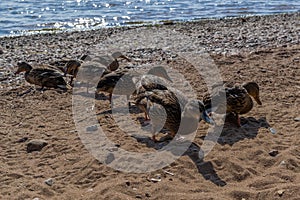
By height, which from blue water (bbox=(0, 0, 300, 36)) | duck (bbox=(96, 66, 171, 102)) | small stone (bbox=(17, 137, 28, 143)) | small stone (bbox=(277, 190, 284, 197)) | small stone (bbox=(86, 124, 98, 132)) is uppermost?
duck (bbox=(96, 66, 171, 102))

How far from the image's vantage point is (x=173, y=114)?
215 inches

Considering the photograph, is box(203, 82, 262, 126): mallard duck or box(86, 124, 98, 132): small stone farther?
box(86, 124, 98, 132): small stone

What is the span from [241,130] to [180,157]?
48.5 inches

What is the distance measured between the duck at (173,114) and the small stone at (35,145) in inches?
58.0

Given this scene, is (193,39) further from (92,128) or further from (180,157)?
(180,157)

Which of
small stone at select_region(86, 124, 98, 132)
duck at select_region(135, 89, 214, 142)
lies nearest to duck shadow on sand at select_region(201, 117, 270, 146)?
duck at select_region(135, 89, 214, 142)

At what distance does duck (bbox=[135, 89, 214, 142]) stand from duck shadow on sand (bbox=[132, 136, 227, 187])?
0.40 feet

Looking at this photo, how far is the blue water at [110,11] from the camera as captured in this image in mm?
20969

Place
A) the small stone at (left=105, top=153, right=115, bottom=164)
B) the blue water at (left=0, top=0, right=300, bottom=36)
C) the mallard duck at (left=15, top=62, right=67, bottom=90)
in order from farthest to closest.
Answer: the blue water at (left=0, top=0, right=300, bottom=36)
the mallard duck at (left=15, top=62, right=67, bottom=90)
the small stone at (left=105, top=153, right=115, bottom=164)

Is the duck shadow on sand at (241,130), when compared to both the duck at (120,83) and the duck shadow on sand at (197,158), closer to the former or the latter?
the duck shadow on sand at (197,158)

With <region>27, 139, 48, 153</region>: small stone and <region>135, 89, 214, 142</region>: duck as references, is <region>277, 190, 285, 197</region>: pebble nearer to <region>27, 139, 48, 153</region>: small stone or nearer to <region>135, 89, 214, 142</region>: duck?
<region>135, 89, 214, 142</region>: duck

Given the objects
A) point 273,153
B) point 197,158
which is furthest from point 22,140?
point 273,153

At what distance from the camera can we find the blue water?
826 inches

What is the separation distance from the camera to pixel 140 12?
24641 mm
